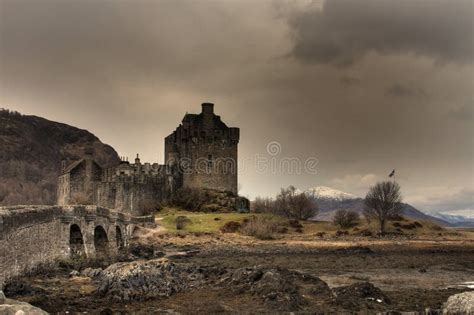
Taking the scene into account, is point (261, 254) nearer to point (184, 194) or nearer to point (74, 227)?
point (74, 227)

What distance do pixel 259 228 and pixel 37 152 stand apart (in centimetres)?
11043

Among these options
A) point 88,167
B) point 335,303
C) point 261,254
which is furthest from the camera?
point 88,167

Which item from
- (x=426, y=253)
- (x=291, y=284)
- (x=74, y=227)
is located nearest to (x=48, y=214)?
(x=74, y=227)

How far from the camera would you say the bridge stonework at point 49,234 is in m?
24.0

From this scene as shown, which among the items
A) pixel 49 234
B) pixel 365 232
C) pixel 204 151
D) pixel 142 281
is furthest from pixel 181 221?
pixel 142 281

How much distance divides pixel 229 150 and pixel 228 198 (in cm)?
726

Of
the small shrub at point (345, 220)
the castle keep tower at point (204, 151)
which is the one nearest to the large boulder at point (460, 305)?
the small shrub at point (345, 220)

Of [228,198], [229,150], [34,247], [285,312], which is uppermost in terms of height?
[229,150]

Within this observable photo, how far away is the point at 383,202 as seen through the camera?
74375 mm

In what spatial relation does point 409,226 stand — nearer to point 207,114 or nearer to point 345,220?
point 345,220

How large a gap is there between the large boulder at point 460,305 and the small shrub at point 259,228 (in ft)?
130

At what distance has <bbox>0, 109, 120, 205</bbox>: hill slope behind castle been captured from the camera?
446ft

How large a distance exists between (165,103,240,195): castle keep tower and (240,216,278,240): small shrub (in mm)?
15789

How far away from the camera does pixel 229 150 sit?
8175 cm
